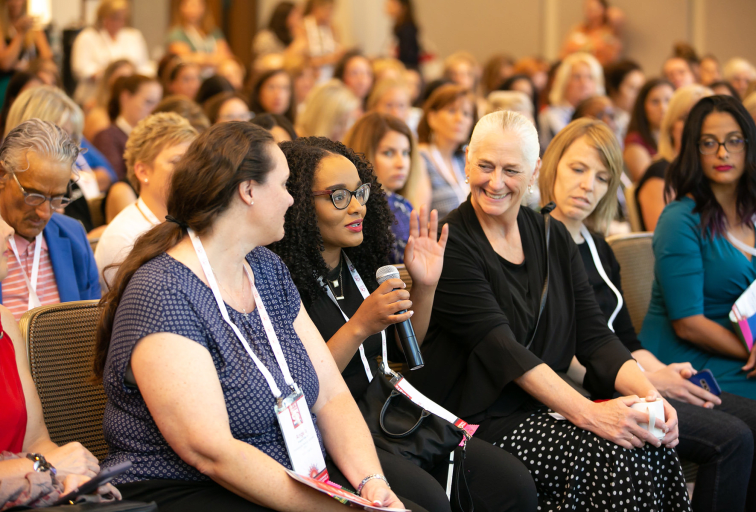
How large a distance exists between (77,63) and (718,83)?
6.21 meters

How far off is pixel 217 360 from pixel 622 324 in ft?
5.82

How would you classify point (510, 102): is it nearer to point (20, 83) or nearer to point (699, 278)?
point (699, 278)

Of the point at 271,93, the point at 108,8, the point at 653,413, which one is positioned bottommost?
the point at 653,413

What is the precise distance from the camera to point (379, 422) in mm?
2121

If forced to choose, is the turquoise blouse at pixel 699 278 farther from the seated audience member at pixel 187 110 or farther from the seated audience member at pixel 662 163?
the seated audience member at pixel 187 110

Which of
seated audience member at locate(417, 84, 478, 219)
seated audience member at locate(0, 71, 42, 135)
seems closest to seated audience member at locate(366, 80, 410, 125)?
seated audience member at locate(417, 84, 478, 219)

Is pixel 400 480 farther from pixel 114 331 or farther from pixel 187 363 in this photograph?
pixel 114 331

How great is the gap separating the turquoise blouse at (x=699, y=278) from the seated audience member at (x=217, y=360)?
1599 mm

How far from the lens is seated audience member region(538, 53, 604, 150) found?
23.7 ft

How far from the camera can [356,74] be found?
730 centimetres

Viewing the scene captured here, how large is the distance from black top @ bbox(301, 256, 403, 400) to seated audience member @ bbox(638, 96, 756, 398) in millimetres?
1331

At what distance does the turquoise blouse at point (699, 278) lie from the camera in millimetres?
2973

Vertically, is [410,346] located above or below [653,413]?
above

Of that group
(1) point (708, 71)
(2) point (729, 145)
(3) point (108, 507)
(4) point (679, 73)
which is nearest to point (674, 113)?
(2) point (729, 145)
